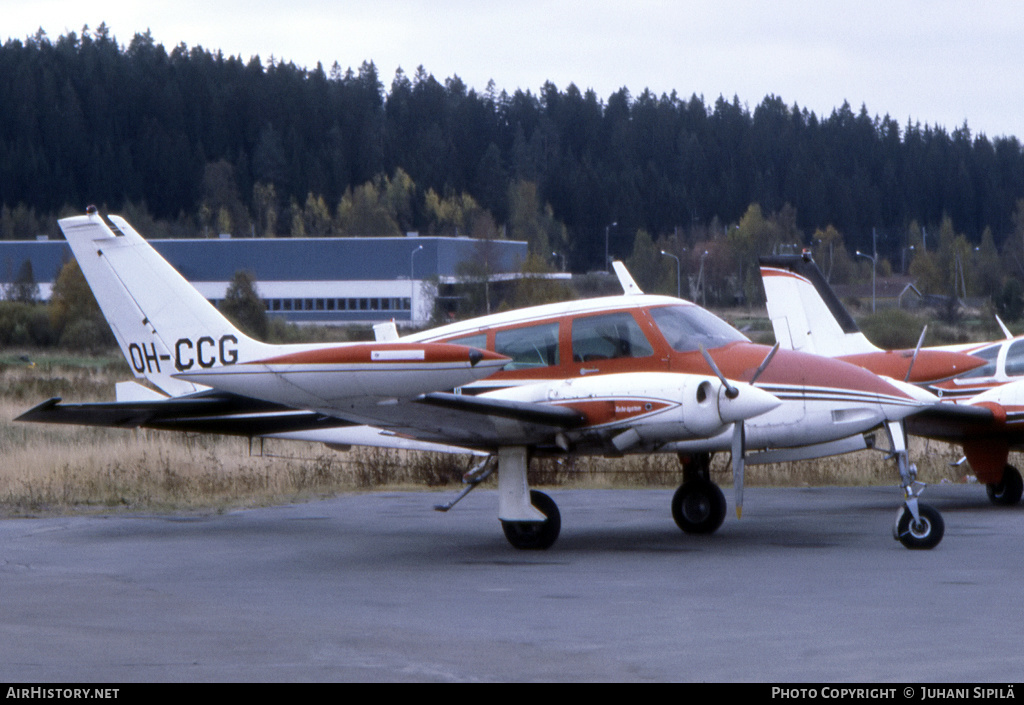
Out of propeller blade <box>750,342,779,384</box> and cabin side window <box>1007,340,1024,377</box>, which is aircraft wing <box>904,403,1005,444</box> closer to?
cabin side window <box>1007,340,1024,377</box>

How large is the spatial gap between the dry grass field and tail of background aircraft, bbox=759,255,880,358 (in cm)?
225

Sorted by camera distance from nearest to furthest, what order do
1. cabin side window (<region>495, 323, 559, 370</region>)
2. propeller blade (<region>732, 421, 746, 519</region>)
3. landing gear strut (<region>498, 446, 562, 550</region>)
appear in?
1. propeller blade (<region>732, 421, 746, 519</region>)
2. landing gear strut (<region>498, 446, 562, 550</region>)
3. cabin side window (<region>495, 323, 559, 370</region>)

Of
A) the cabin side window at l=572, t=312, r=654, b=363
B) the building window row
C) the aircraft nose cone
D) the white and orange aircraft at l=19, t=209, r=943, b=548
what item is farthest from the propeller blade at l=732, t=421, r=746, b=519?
the building window row

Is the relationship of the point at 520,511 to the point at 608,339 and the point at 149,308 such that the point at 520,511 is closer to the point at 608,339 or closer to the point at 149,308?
the point at 608,339

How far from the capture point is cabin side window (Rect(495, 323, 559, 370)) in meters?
11.5

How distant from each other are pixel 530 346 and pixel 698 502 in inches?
91.2

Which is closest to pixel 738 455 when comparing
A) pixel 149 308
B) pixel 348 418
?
pixel 348 418

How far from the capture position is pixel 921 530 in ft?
34.6

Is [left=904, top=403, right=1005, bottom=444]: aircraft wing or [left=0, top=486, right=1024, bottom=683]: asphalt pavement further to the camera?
[left=904, top=403, right=1005, bottom=444]: aircraft wing

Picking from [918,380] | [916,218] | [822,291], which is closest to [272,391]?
[918,380]

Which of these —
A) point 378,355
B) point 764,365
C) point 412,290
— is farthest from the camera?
point 412,290

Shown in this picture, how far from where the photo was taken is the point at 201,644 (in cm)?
662

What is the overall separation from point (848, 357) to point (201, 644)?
12.7 meters

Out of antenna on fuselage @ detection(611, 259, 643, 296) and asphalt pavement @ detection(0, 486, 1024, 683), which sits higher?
antenna on fuselage @ detection(611, 259, 643, 296)
